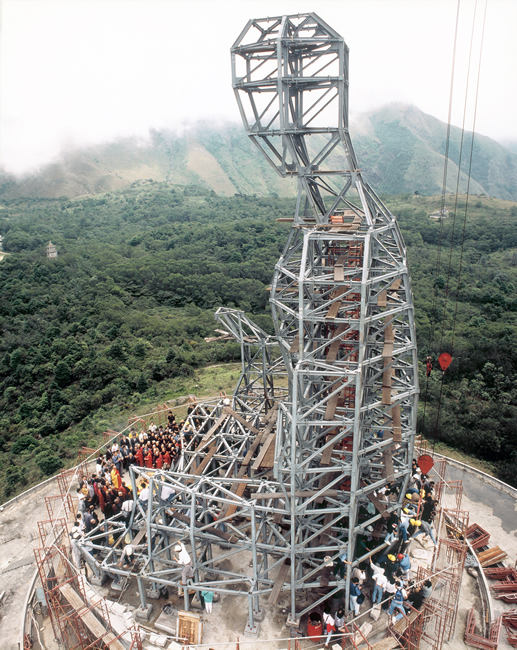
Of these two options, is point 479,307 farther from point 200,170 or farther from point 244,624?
point 200,170

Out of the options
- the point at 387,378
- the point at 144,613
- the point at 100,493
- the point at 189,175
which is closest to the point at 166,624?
the point at 144,613

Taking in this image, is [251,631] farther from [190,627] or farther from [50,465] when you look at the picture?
[50,465]

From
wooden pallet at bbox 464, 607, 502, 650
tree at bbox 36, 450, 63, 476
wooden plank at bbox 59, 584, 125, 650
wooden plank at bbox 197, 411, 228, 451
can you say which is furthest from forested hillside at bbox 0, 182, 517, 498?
wooden plank at bbox 59, 584, 125, 650

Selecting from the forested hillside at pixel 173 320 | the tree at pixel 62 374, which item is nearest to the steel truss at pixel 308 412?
the forested hillside at pixel 173 320

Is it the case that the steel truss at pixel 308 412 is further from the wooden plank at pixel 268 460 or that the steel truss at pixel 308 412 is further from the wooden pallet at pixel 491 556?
the wooden pallet at pixel 491 556

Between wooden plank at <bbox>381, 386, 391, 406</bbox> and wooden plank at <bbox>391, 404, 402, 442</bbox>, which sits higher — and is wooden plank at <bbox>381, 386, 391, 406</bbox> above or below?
above

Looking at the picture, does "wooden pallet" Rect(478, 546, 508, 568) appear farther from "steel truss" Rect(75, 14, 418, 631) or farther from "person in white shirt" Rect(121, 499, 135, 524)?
"person in white shirt" Rect(121, 499, 135, 524)
